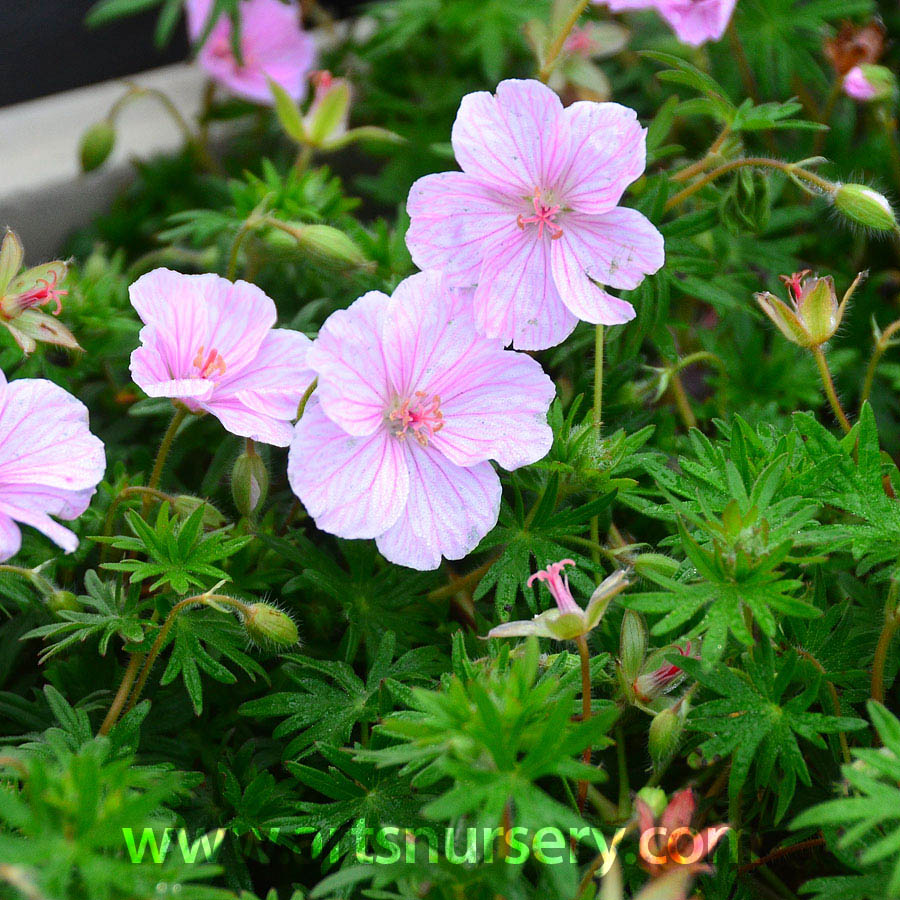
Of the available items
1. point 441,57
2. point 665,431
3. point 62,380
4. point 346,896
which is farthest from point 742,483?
point 441,57

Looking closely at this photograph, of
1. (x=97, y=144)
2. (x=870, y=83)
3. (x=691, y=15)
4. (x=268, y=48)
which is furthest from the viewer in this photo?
(x=268, y=48)

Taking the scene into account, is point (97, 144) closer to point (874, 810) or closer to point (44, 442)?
point (44, 442)

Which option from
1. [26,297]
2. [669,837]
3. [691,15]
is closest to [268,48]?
[691,15]

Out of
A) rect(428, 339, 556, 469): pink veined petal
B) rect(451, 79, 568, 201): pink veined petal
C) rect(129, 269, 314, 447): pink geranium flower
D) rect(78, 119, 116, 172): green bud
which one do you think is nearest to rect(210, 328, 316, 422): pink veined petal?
rect(129, 269, 314, 447): pink geranium flower

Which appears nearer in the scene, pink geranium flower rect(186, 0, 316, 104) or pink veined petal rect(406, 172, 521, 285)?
pink veined petal rect(406, 172, 521, 285)

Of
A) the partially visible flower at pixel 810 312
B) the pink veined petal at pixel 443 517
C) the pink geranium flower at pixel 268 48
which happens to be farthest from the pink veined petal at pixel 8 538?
the pink geranium flower at pixel 268 48

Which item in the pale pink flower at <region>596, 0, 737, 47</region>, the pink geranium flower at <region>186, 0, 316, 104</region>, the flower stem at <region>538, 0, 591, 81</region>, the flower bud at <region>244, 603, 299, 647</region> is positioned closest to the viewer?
the flower bud at <region>244, 603, 299, 647</region>

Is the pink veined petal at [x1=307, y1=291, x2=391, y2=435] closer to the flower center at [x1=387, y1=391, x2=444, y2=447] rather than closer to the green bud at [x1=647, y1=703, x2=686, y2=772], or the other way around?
the flower center at [x1=387, y1=391, x2=444, y2=447]
